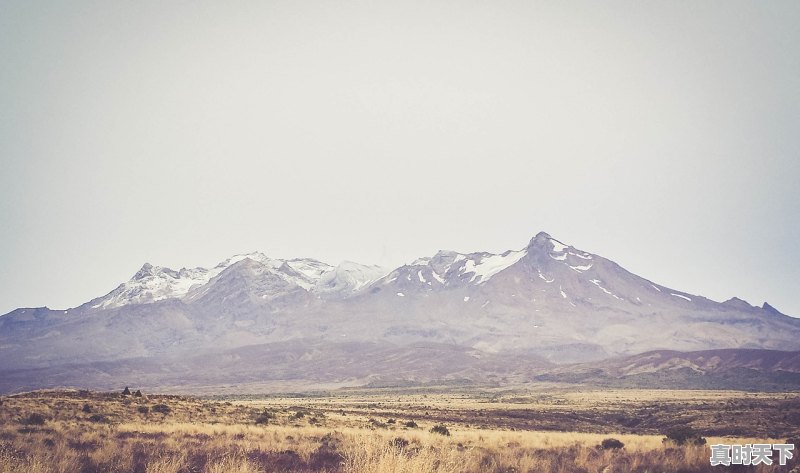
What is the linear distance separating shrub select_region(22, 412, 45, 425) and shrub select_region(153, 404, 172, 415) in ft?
22.2

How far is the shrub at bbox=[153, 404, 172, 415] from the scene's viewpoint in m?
29.7

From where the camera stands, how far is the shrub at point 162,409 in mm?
29719

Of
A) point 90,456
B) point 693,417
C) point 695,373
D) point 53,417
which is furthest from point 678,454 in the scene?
point 695,373

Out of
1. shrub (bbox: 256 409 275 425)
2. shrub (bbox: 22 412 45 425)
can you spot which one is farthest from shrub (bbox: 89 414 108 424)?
shrub (bbox: 256 409 275 425)

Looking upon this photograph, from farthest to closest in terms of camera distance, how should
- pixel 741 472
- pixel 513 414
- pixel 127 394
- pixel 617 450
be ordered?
pixel 513 414 → pixel 127 394 → pixel 617 450 → pixel 741 472

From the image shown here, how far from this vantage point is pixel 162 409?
30.2m

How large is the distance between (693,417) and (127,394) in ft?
154

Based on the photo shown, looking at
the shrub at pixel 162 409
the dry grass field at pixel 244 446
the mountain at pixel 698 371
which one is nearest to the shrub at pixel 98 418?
the dry grass field at pixel 244 446

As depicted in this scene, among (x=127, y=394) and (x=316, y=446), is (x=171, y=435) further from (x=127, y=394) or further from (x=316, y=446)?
(x=127, y=394)

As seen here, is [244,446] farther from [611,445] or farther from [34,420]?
[611,445]

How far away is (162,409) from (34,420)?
8.00 meters

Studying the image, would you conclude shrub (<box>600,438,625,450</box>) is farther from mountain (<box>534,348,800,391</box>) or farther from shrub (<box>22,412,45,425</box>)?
mountain (<box>534,348,800,391</box>)

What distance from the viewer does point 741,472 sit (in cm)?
1369

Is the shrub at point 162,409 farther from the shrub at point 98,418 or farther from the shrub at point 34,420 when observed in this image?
the shrub at point 34,420
